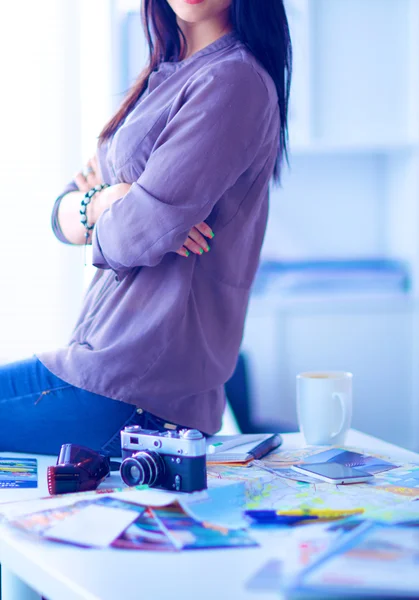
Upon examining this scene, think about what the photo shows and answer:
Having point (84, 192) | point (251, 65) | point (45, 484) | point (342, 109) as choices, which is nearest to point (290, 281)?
point (342, 109)

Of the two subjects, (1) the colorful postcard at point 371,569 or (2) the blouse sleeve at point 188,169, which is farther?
(2) the blouse sleeve at point 188,169

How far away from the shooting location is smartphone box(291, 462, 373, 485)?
0.91 meters

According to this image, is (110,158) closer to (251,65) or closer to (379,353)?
(251,65)

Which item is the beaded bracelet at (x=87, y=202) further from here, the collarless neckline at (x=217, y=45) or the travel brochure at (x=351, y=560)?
the travel brochure at (x=351, y=560)

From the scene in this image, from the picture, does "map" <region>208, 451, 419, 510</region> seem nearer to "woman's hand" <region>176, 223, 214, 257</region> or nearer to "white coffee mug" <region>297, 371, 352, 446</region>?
"white coffee mug" <region>297, 371, 352, 446</region>

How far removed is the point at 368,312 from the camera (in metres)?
2.91

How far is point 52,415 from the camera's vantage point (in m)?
1.20

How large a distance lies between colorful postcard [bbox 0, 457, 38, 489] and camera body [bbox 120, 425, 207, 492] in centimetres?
15

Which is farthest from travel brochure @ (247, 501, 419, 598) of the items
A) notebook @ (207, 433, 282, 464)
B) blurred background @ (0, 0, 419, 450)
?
blurred background @ (0, 0, 419, 450)

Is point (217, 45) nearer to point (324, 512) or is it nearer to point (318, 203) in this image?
point (324, 512)

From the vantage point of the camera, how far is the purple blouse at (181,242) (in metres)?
1.13

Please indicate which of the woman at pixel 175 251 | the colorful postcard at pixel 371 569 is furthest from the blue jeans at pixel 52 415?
the colorful postcard at pixel 371 569

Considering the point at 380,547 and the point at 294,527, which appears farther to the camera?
the point at 294,527

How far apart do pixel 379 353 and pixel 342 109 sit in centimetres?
96
